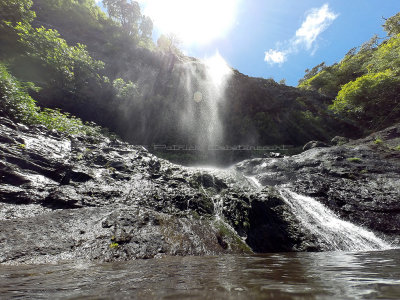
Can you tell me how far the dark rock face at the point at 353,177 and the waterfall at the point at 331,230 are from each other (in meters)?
0.61

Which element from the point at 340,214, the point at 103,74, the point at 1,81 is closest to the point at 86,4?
the point at 103,74

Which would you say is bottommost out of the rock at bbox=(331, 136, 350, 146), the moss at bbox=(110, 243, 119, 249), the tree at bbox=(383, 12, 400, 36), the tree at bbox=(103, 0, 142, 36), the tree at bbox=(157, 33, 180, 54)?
the moss at bbox=(110, 243, 119, 249)

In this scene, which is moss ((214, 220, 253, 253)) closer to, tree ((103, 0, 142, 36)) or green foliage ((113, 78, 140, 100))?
green foliage ((113, 78, 140, 100))

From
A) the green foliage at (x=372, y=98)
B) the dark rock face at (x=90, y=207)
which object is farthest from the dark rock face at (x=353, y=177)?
the green foliage at (x=372, y=98)

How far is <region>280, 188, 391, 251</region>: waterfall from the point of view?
21.5 feet

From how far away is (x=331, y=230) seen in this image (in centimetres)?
740

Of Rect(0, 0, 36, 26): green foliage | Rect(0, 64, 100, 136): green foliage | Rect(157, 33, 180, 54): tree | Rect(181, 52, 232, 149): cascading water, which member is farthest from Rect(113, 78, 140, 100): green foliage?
Rect(157, 33, 180, 54): tree

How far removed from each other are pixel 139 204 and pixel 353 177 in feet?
39.0

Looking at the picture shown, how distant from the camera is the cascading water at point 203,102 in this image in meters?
22.9

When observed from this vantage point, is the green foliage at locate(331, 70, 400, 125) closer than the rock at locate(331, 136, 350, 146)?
No

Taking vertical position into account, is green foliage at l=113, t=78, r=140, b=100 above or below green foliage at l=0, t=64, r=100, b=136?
above

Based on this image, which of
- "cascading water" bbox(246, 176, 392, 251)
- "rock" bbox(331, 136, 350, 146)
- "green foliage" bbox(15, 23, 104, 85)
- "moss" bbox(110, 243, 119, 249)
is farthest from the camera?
"rock" bbox(331, 136, 350, 146)

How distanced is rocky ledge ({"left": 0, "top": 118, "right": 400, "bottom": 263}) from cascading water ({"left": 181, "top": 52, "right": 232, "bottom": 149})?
36.6 ft

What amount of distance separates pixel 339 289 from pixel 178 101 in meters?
23.3
